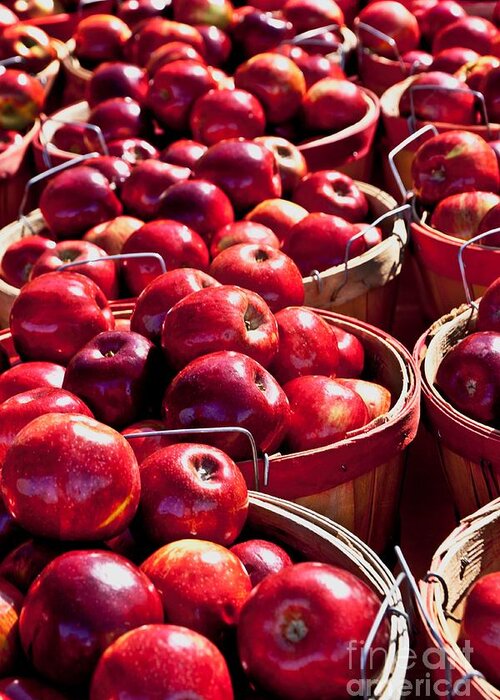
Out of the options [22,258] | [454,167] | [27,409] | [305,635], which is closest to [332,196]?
[454,167]

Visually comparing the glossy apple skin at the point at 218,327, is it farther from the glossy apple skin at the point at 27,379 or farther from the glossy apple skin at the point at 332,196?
the glossy apple skin at the point at 332,196

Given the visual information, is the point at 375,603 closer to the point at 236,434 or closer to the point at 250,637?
the point at 250,637

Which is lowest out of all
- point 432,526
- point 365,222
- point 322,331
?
point 432,526

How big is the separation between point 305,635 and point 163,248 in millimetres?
1468

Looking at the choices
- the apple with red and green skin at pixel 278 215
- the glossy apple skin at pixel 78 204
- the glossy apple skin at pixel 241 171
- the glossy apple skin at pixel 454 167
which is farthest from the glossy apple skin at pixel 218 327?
the glossy apple skin at pixel 454 167

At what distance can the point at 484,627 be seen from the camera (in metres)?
1.47

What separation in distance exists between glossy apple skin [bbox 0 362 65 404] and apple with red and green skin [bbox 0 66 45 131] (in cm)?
219

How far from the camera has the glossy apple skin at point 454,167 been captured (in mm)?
2951

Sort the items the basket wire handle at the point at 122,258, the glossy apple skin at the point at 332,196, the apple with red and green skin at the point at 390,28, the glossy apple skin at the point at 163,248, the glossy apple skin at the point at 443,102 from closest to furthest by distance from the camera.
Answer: the basket wire handle at the point at 122,258
the glossy apple skin at the point at 163,248
the glossy apple skin at the point at 332,196
the glossy apple skin at the point at 443,102
the apple with red and green skin at the point at 390,28

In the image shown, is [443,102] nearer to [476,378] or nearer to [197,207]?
[197,207]

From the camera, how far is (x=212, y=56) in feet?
13.2

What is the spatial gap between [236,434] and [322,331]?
436mm

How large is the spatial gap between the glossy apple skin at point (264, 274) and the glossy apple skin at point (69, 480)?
0.84m

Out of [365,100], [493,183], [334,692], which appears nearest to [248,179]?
[493,183]
